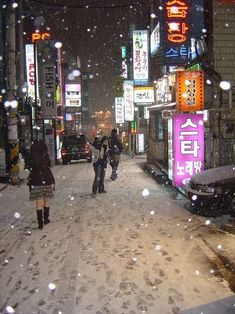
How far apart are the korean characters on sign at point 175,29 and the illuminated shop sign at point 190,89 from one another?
2391 millimetres

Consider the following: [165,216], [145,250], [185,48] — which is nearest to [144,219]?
[165,216]

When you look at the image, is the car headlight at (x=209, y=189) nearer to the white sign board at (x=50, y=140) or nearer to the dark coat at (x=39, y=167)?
the dark coat at (x=39, y=167)

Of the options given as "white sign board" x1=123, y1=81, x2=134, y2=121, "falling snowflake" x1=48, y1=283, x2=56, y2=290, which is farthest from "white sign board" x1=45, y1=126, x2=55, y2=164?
"falling snowflake" x1=48, y1=283, x2=56, y2=290

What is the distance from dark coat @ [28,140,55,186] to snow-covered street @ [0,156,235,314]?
994 millimetres

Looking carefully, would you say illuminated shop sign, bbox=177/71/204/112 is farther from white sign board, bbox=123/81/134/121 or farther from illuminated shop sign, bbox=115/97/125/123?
illuminated shop sign, bbox=115/97/125/123

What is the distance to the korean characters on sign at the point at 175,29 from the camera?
48.5ft

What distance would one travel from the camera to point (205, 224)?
9195 millimetres

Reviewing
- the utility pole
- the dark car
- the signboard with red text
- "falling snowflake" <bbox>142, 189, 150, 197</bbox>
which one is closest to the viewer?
"falling snowflake" <bbox>142, 189, 150, 197</bbox>

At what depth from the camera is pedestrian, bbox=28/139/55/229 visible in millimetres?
9031

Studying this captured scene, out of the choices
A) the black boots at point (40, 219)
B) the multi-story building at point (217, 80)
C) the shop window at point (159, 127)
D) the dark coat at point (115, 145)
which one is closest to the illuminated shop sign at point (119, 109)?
the shop window at point (159, 127)

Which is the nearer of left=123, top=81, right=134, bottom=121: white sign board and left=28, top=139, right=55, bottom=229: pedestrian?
left=28, top=139, right=55, bottom=229: pedestrian

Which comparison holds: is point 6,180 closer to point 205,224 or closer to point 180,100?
point 180,100

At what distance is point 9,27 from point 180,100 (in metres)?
6.92

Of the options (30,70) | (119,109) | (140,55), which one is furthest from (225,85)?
(119,109)
